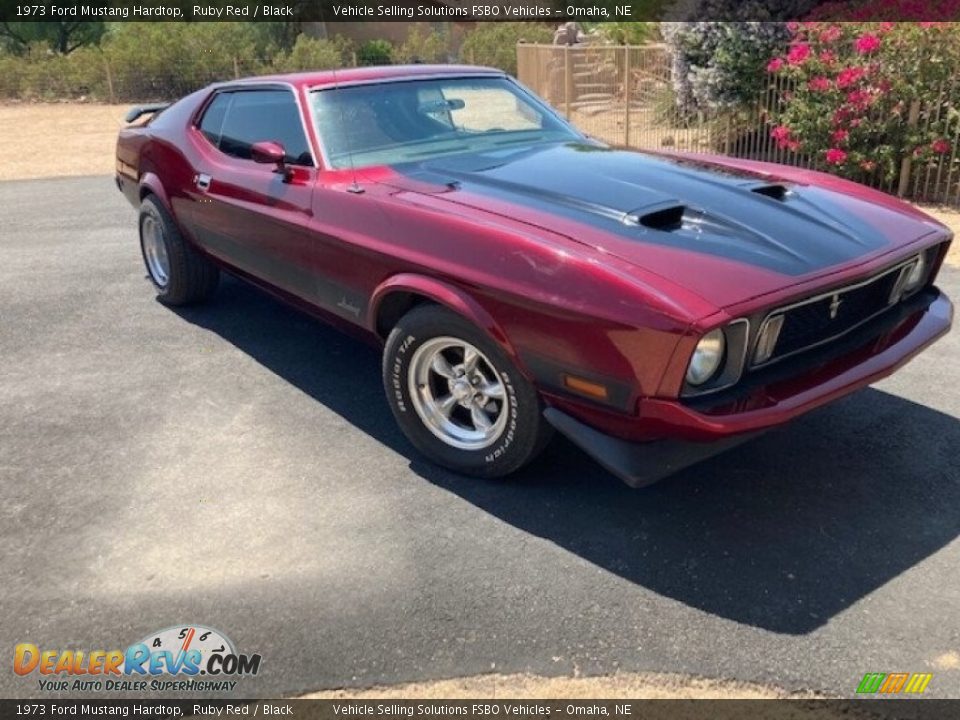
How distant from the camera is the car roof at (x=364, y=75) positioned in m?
4.31

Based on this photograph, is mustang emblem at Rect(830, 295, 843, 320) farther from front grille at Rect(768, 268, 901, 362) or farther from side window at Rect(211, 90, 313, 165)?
side window at Rect(211, 90, 313, 165)

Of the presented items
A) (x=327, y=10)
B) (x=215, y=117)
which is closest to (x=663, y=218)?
(x=215, y=117)

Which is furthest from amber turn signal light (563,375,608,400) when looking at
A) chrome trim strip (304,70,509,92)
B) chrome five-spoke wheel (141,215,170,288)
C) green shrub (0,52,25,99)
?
green shrub (0,52,25,99)

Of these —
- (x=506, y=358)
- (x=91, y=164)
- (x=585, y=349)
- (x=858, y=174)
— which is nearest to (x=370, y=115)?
(x=506, y=358)

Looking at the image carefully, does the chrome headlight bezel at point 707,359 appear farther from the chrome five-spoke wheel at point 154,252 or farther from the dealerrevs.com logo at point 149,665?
the chrome five-spoke wheel at point 154,252

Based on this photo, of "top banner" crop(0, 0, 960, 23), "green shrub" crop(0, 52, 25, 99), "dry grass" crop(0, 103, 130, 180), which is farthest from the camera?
"top banner" crop(0, 0, 960, 23)

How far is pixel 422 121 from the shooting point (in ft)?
14.1

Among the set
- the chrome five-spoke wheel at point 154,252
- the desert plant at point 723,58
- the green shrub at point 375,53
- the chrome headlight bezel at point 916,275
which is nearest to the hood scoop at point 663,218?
the chrome headlight bezel at point 916,275

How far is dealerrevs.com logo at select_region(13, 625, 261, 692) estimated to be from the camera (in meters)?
2.46

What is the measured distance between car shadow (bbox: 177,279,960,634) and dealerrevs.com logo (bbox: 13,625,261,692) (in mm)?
1111

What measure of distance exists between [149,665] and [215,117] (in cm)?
350

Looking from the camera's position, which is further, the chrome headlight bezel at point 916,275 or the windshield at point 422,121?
the windshield at point 422,121

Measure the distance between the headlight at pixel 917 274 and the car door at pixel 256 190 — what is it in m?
2.58

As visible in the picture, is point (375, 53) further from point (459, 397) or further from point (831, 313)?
point (831, 313)
